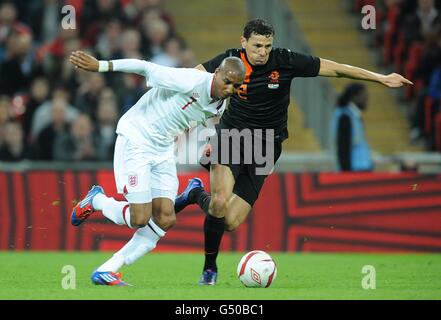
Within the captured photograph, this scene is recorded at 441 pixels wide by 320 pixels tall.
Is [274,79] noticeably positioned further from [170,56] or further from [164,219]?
[170,56]

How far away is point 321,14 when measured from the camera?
62.1 ft

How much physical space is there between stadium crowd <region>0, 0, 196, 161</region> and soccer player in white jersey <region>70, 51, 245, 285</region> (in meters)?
5.04

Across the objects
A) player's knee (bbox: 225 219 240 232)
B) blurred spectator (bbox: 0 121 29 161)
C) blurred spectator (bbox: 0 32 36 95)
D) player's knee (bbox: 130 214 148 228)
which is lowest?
player's knee (bbox: 225 219 240 232)

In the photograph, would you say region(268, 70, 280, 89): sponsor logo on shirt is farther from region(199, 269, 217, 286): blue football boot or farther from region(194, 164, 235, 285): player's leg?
region(199, 269, 217, 286): blue football boot

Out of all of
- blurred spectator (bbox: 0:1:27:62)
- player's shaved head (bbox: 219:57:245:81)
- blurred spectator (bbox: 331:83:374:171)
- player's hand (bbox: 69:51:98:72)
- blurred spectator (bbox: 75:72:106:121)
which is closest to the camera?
player's hand (bbox: 69:51:98:72)

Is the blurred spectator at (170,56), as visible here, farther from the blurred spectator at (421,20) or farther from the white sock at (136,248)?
the white sock at (136,248)

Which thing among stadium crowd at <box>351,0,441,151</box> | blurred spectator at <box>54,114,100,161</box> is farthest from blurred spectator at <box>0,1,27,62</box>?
stadium crowd at <box>351,0,441,151</box>

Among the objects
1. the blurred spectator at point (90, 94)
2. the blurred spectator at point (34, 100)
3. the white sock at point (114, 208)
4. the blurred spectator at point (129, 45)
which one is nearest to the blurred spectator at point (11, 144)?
the blurred spectator at point (34, 100)

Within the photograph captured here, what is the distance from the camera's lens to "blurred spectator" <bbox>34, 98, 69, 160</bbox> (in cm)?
1452

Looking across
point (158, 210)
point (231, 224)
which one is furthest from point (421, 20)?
Answer: point (158, 210)

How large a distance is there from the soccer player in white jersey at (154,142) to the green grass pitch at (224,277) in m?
0.43

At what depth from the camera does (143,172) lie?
361 inches

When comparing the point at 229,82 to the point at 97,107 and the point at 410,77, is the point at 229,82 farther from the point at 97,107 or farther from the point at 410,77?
the point at 410,77
